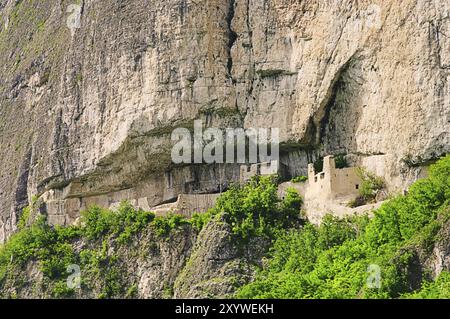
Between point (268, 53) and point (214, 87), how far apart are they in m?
2.45

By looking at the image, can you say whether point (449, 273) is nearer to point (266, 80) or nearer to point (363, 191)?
point (363, 191)

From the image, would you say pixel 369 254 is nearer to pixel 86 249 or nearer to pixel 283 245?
pixel 283 245

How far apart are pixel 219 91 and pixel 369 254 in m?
10.7

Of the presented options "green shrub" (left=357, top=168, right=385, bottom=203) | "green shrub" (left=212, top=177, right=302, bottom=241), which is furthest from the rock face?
"green shrub" (left=212, top=177, right=302, bottom=241)

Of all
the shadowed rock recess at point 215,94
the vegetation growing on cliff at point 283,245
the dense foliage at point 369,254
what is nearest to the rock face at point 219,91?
the shadowed rock recess at point 215,94

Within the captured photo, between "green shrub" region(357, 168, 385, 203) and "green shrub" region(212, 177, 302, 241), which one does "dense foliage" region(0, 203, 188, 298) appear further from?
"green shrub" region(357, 168, 385, 203)

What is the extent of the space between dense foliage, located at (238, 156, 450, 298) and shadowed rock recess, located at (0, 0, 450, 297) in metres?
1.75

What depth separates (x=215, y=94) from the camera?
48.6 meters

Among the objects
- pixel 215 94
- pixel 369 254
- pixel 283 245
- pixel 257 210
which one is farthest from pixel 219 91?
pixel 369 254

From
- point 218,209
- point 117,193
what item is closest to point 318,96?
point 218,209

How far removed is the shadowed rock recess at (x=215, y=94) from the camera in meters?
43.9

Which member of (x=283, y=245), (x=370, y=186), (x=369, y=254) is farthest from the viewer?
(x=370, y=186)

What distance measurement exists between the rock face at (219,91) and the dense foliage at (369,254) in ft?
7.95

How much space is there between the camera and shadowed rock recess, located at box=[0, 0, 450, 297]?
43.9 meters
